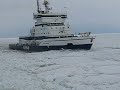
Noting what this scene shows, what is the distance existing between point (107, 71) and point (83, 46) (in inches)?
774

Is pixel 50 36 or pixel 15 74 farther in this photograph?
pixel 50 36

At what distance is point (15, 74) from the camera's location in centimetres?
1823

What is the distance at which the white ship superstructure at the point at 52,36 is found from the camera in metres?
37.0

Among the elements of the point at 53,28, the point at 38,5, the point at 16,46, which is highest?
the point at 38,5

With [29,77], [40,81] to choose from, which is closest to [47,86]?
[40,81]

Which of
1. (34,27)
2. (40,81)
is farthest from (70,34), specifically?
(40,81)

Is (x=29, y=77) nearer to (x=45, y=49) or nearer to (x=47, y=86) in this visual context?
(x=47, y=86)

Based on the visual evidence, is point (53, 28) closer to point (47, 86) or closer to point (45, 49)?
point (45, 49)

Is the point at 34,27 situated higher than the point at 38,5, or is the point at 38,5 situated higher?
the point at 38,5

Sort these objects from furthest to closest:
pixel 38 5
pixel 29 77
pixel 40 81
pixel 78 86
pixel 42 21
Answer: pixel 38 5 < pixel 42 21 < pixel 29 77 < pixel 40 81 < pixel 78 86

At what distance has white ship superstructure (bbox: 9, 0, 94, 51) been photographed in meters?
37.0

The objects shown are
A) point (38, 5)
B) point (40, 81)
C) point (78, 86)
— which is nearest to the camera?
point (78, 86)

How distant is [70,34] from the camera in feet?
129

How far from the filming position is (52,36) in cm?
3716
